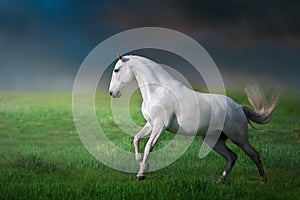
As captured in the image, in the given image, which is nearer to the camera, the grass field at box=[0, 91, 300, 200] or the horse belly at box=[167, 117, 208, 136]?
the grass field at box=[0, 91, 300, 200]

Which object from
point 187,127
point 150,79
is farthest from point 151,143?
point 150,79

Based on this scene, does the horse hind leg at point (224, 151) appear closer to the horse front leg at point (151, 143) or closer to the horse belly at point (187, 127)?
the horse belly at point (187, 127)

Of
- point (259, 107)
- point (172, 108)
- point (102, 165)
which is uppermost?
point (172, 108)

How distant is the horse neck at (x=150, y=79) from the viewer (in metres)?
4.42

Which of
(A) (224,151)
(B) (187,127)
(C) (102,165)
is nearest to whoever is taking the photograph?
(B) (187,127)

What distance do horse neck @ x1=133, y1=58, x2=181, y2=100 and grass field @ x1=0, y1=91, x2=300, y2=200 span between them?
827 mm

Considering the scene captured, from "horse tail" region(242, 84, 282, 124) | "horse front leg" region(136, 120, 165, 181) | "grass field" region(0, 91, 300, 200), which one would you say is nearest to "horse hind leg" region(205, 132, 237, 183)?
Answer: "grass field" region(0, 91, 300, 200)

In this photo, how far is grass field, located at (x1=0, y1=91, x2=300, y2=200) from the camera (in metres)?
3.84

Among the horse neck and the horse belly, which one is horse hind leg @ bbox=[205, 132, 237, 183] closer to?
the horse belly

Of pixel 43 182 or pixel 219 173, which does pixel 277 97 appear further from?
pixel 43 182

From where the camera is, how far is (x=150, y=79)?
443 centimetres

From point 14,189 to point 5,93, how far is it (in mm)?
3062

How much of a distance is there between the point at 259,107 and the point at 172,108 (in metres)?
0.94

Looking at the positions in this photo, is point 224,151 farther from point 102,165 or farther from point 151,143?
point 102,165
